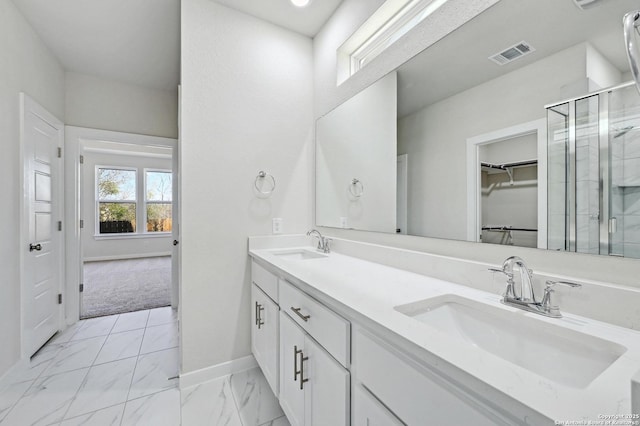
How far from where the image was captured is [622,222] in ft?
2.65

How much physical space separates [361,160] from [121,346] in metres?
2.55

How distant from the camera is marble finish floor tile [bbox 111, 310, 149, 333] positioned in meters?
2.76

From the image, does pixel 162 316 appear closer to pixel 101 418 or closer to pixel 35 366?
pixel 35 366

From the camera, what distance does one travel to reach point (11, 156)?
1.95 m

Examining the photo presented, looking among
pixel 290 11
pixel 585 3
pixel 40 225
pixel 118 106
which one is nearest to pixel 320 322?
pixel 585 3

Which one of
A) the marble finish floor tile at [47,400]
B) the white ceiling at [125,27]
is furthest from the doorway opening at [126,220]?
the white ceiling at [125,27]

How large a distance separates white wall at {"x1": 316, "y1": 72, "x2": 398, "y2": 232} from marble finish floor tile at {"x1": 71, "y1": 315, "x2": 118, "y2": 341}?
7.87 ft

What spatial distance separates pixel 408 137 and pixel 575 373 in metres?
1.15

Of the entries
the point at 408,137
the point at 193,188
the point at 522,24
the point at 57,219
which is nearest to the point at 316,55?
the point at 408,137

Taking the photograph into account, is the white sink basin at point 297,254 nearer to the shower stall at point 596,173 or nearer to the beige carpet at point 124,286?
the shower stall at point 596,173

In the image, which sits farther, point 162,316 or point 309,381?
point 162,316

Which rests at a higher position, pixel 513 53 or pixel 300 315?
pixel 513 53

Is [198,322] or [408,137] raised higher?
[408,137]

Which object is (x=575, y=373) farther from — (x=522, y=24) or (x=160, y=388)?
(x=160, y=388)
